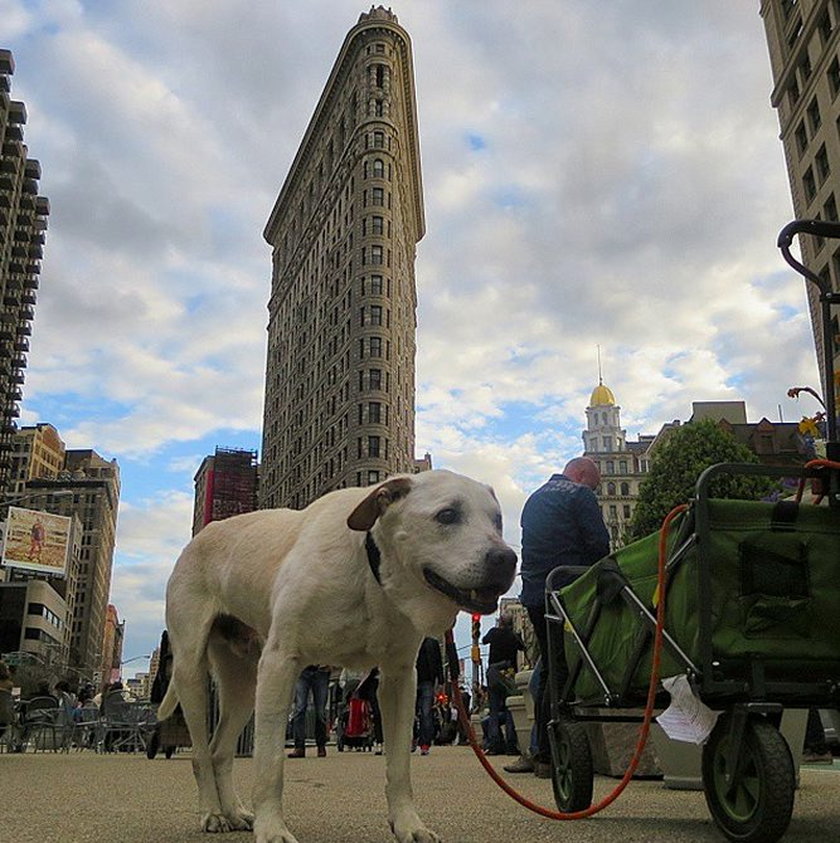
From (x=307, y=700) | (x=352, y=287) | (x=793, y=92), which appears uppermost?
(x=352, y=287)

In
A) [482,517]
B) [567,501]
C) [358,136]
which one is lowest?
[482,517]

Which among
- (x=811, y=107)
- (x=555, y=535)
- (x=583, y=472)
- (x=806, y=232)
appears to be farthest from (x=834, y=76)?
(x=806, y=232)

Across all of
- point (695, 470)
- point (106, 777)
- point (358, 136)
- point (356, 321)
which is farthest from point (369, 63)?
point (106, 777)

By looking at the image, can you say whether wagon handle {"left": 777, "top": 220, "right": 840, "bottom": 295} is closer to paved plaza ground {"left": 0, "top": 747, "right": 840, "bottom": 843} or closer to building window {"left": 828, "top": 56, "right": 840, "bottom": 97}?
paved plaza ground {"left": 0, "top": 747, "right": 840, "bottom": 843}

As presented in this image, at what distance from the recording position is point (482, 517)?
2990 mm

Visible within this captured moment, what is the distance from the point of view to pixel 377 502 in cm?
307

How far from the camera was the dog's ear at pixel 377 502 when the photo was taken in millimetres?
3006

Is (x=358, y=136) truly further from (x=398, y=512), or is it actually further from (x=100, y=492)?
(x=100, y=492)

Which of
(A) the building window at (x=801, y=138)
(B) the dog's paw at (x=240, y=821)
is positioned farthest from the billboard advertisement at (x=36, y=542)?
(B) the dog's paw at (x=240, y=821)

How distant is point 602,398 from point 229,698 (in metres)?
164

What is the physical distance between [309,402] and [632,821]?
7694cm

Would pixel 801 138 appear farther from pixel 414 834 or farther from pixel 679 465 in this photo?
pixel 414 834

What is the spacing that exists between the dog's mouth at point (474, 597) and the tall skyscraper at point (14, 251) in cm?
8851

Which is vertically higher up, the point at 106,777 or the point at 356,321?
the point at 356,321
